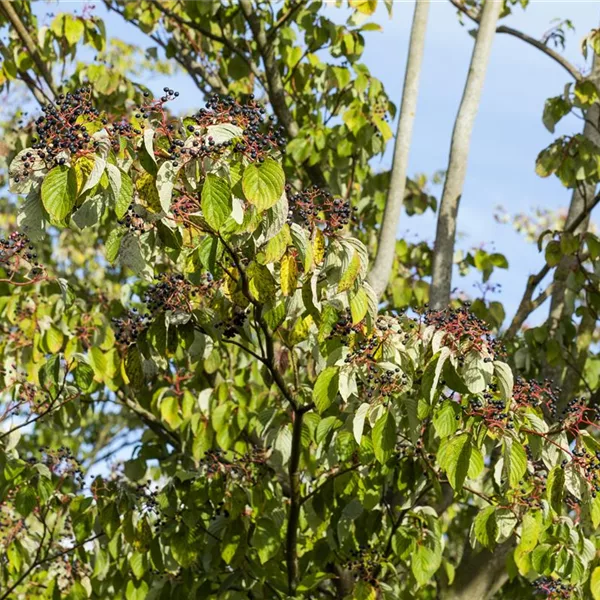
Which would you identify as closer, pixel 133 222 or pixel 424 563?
pixel 133 222

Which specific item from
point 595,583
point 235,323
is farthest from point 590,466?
point 235,323

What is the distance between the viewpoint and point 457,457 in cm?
285

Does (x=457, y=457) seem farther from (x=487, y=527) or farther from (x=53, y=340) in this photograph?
(x=53, y=340)

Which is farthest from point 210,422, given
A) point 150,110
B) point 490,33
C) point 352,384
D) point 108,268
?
point 108,268

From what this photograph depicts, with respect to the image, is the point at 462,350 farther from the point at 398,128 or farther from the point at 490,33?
the point at 490,33

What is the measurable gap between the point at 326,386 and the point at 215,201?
2.61 feet

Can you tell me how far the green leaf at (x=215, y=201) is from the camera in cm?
239

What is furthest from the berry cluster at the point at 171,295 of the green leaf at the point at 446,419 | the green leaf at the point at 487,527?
the green leaf at the point at 487,527

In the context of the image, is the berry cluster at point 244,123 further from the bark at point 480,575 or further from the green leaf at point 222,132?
the bark at point 480,575

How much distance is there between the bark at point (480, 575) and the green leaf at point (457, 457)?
159cm

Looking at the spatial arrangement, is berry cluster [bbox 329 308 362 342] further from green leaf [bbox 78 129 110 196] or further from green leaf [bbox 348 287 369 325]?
green leaf [bbox 78 129 110 196]

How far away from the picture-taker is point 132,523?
3748 millimetres

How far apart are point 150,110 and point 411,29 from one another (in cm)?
276

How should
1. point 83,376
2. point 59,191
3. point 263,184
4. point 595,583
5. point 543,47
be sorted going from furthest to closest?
point 543,47 → point 83,376 → point 595,583 → point 263,184 → point 59,191
